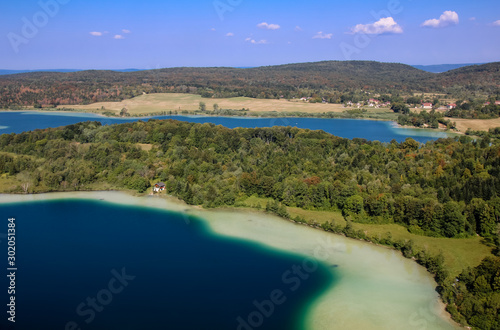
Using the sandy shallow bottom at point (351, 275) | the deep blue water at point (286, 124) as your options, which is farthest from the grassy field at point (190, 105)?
the sandy shallow bottom at point (351, 275)

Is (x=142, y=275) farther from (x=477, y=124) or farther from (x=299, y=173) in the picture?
(x=477, y=124)

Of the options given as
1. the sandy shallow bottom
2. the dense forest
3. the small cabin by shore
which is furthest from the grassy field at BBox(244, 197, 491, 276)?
the small cabin by shore

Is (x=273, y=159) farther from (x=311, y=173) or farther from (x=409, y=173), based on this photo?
(x=409, y=173)

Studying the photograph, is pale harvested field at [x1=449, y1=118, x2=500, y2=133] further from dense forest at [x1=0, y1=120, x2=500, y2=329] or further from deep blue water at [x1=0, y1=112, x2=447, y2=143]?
dense forest at [x1=0, y1=120, x2=500, y2=329]

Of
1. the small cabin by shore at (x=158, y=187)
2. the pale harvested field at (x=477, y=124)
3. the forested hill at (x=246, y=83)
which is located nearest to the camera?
the small cabin by shore at (x=158, y=187)

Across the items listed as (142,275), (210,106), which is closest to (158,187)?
(142,275)

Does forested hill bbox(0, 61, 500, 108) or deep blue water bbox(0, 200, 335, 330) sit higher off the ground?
forested hill bbox(0, 61, 500, 108)

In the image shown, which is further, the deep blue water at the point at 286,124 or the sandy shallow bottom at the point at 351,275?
the deep blue water at the point at 286,124

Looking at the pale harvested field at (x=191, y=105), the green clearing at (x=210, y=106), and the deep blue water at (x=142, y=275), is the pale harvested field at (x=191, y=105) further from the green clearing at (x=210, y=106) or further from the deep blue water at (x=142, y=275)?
the deep blue water at (x=142, y=275)
